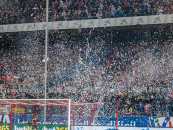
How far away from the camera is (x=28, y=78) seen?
14.7 m

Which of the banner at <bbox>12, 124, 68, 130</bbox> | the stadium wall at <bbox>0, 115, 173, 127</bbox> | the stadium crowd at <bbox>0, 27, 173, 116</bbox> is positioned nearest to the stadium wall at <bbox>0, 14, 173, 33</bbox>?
the stadium crowd at <bbox>0, 27, 173, 116</bbox>

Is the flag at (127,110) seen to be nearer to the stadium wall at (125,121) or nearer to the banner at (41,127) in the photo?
the stadium wall at (125,121)

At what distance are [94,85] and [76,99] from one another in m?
1.40

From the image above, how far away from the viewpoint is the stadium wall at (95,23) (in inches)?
520

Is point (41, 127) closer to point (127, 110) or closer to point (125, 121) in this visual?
point (125, 121)

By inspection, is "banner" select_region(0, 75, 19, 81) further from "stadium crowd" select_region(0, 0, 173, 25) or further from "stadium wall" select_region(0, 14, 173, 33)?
"stadium crowd" select_region(0, 0, 173, 25)

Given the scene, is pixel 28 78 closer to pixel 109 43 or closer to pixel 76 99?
pixel 76 99

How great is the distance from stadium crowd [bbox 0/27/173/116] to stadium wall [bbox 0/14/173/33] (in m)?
0.83

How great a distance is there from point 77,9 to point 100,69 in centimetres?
421

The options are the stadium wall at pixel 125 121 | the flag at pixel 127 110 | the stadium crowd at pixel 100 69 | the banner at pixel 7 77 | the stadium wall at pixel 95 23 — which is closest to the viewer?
the stadium wall at pixel 125 121

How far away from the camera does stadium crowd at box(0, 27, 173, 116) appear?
12.7 metres

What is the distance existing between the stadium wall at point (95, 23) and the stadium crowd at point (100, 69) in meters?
0.83

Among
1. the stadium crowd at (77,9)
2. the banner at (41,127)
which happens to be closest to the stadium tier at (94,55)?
the stadium crowd at (77,9)

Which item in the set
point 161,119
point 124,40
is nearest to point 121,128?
point 161,119
